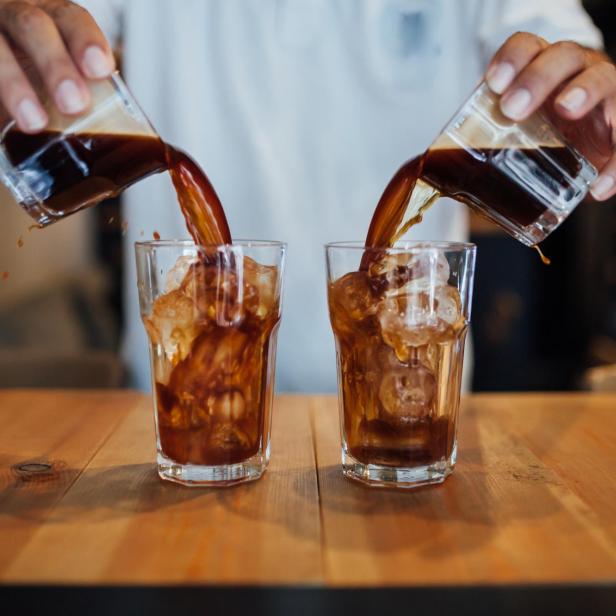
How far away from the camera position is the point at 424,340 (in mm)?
904

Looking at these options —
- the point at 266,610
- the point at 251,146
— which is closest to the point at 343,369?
the point at 266,610

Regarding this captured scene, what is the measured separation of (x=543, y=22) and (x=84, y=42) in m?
1.05

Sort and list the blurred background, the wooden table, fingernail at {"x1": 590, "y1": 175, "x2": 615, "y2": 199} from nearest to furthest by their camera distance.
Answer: the wooden table < fingernail at {"x1": 590, "y1": 175, "x2": 615, "y2": 199} < the blurred background

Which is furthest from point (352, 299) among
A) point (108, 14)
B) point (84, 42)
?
point (108, 14)

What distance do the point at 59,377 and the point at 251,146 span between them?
65 cm

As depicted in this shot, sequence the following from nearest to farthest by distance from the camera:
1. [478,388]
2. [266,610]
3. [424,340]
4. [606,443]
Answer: [266,610] → [424,340] → [606,443] → [478,388]

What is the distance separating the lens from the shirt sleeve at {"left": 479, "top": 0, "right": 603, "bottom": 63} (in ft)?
5.20

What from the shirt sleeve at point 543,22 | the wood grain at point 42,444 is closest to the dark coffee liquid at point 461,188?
the wood grain at point 42,444

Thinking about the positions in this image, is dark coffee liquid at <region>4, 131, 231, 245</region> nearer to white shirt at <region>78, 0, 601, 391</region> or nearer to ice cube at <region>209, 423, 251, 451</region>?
ice cube at <region>209, 423, 251, 451</region>

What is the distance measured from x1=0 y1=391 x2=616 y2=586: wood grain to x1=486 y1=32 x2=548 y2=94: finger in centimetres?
45

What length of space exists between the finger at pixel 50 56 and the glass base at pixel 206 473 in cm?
40

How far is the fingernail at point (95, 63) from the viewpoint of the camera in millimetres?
854

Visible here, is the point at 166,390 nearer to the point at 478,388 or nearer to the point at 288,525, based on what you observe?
the point at 288,525

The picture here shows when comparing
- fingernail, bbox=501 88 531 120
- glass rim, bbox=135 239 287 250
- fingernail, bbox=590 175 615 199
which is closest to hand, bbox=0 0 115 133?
glass rim, bbox=135 239 287 250
